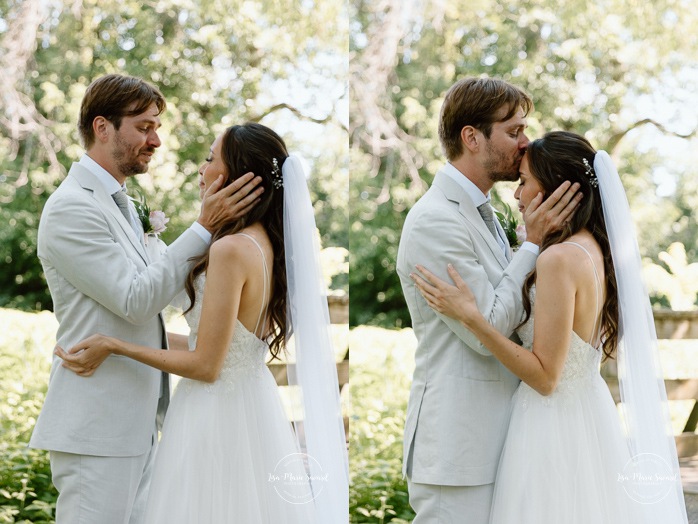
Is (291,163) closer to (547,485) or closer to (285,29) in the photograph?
(547,485)

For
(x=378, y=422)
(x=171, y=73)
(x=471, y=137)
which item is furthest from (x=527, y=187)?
(x=171, y=73)

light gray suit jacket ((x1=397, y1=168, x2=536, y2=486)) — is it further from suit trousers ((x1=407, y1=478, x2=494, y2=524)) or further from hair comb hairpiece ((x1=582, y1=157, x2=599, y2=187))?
hair comb hairpiece ((x1=582, y1=157, x2=599, y2=187))

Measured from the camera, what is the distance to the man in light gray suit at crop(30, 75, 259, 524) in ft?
8.80

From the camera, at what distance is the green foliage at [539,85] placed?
22.0ft

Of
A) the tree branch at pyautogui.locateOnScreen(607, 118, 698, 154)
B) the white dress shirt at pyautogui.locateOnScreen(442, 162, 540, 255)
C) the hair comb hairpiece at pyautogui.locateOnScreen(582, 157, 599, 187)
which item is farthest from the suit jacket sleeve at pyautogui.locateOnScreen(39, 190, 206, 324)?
the tree branch at pyautogui.locateOnScreen(607, 118, 698, 154)

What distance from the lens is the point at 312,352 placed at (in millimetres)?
2936

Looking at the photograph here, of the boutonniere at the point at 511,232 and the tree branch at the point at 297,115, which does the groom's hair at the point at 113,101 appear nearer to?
the boutonniere at the point at 511,232

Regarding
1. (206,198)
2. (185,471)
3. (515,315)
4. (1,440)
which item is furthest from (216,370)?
(1,440)

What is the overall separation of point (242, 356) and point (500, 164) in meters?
1.11

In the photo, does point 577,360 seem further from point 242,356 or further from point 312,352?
point 242,356

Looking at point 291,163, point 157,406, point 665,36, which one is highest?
point 665,36

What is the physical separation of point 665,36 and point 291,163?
16.2 ft

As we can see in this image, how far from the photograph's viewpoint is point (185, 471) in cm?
263

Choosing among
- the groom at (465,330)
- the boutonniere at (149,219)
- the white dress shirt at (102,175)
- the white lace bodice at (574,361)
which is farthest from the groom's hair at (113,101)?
the white lace bodice at (574,361)
